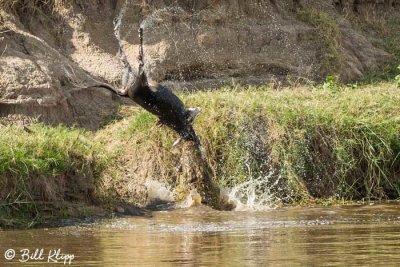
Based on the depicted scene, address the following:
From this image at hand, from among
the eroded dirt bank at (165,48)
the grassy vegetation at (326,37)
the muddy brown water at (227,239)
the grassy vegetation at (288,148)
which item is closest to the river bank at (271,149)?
the grassy vegetation at (288,148)

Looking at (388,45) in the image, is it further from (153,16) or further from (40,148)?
(40,148)

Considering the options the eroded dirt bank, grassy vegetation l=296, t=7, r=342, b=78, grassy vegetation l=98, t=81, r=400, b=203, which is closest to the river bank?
grassy vegetation l=98, t=81, r=400, b=203

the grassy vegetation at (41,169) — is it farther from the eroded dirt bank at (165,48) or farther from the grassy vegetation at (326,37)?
the grassy vegetation at (326,37)

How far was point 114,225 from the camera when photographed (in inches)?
471

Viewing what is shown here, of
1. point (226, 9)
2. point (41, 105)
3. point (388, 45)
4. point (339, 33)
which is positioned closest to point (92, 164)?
point (41, 105)

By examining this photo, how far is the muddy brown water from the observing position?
364 inches

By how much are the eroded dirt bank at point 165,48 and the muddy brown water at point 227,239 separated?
3139 mm

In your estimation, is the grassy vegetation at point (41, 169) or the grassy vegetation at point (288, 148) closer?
the grassy vegetation at point (41, 169)

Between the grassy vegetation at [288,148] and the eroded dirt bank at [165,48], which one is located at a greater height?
the eroded dirt bank at [165,48]

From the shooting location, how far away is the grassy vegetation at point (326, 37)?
18.5 metres

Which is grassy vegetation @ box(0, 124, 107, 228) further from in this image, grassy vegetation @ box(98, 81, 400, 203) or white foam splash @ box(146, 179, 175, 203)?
grassy vegetation @ box(98, 81, 400, 203)

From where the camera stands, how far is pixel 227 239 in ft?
34.7

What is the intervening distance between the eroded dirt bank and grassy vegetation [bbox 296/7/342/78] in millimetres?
16

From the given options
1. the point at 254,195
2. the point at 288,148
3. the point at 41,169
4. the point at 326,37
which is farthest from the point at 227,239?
the point at 326,37
